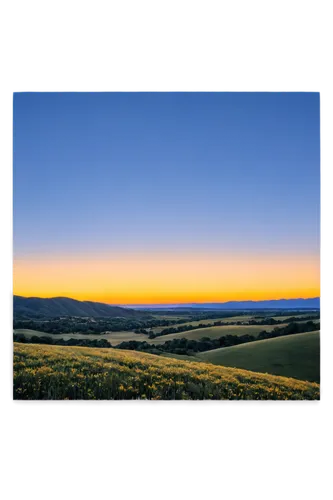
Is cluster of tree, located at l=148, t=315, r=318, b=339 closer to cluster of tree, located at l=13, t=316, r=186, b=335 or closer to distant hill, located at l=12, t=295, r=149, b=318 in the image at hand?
cluster of tree, located at l=13, t=316, r=186, b=335

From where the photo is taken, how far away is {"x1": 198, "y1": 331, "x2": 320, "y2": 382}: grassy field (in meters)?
4.13

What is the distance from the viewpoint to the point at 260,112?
5.09 metres

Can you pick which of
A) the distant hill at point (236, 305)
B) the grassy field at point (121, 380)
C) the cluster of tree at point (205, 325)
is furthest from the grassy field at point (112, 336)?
the grassy field at point (121, 380)

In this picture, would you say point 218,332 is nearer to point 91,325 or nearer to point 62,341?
point 91,325

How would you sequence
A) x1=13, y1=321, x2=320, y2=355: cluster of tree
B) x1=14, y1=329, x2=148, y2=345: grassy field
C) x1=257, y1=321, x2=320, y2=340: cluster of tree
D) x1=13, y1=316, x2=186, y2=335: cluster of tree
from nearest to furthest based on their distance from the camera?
x1=14, y1=329, x2=148, y2=345: grassy field, x1=13, y1=316, x2=186, y2=335: cluster of tree, x1=13, y1=321, x2=320, y2=355: cluster of tree, x1=257, y1=321, x2=320, y2=340: cluster of tree

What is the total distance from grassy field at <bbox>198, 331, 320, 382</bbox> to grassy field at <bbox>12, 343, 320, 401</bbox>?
1441 mm

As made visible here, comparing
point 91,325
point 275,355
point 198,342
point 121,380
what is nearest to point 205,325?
point 198,342

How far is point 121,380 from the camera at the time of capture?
203 centimetres

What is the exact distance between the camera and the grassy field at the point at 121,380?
1896 mm

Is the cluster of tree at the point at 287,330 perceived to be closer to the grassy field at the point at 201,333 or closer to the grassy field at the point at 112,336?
the grassy field at the point at 201,333

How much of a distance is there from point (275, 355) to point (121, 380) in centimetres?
310

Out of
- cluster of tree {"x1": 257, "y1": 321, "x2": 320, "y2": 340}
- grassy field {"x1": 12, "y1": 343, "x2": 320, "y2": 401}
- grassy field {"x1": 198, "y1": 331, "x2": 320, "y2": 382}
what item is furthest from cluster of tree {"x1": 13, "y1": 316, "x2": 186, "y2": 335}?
grassy field {"x1": 12, "y1": 343, "x2": 320, "y2": 401}

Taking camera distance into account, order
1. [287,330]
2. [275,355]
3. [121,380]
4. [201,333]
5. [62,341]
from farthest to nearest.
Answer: [201,333] → [287,330] → [275,355] → [62,341] → [121,380]
